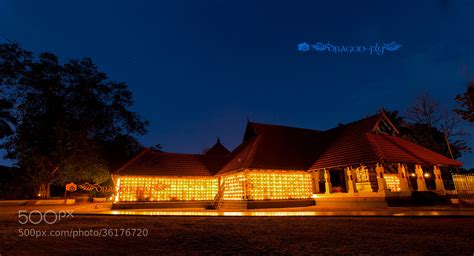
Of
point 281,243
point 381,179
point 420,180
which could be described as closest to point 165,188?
point 381,179

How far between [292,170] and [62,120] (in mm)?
20853

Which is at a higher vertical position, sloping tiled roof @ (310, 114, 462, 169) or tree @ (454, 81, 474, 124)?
tree @ (454, 81, 474, 124)

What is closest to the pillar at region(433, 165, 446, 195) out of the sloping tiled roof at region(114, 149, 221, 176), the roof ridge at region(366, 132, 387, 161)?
the roof ridge at region(366, 132, 387, 161)

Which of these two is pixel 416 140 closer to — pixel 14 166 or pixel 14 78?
pixel 14 78

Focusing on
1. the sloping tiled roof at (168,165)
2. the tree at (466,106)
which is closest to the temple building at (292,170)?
the sloping tiled roof at (168,165)

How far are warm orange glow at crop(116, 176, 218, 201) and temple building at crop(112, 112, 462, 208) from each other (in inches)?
2.9

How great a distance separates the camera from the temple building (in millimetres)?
16703

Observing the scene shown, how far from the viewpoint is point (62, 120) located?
24.1 metres

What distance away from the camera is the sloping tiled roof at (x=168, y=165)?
21.3 meters

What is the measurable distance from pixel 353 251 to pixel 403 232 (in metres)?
2.78

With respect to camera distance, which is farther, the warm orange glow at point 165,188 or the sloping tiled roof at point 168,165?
the sloping tiled roof at point 168,165

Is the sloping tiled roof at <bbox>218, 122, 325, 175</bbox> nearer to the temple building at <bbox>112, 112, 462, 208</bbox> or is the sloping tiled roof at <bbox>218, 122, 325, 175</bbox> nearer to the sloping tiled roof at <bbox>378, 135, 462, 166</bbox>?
the temple building at <bbox>112, 112, 462, 208</bbox>

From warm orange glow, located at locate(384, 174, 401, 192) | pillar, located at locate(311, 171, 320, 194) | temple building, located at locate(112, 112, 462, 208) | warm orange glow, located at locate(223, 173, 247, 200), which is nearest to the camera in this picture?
temple building, located at locate(112, 112, 462, 208)

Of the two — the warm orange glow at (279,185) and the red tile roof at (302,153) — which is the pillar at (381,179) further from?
the warm orange glow at (279,185)
